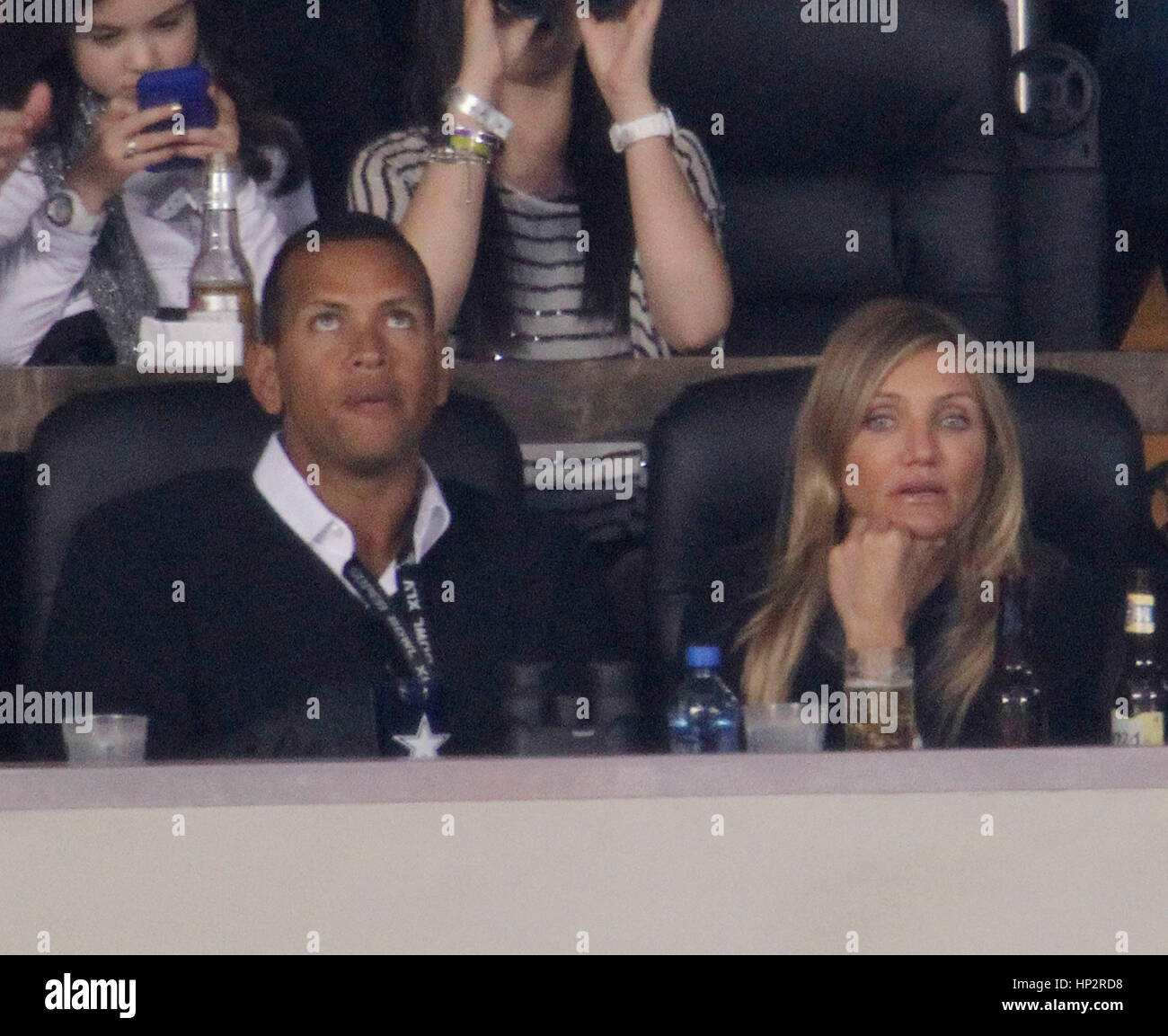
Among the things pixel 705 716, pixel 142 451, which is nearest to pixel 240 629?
pixel 142 451

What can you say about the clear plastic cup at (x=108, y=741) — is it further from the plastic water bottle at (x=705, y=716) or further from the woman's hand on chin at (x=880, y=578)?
the woman's hand on chin at (x=880, y=578)

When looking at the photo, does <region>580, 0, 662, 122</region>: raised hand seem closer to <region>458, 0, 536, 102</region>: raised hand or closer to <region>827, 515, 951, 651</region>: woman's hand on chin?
<region>458, 0, 536, 102</region>: raised hand

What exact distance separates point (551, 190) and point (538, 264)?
9cm

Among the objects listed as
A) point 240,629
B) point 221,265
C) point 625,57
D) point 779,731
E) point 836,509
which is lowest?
point 779,731

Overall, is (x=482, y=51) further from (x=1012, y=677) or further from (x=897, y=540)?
(x=1012, y=677)

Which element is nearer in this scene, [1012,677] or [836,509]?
[1012,677]

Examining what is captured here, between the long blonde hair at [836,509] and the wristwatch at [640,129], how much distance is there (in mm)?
357

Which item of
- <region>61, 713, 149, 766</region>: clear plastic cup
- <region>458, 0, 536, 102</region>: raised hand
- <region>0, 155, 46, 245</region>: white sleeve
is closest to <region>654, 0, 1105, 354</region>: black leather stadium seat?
<region>458, 0, 536, 102</region>: raised hand

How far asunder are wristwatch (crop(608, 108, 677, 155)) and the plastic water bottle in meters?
0.65

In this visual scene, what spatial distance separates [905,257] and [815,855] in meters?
1.25

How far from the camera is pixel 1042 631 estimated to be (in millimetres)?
2113
